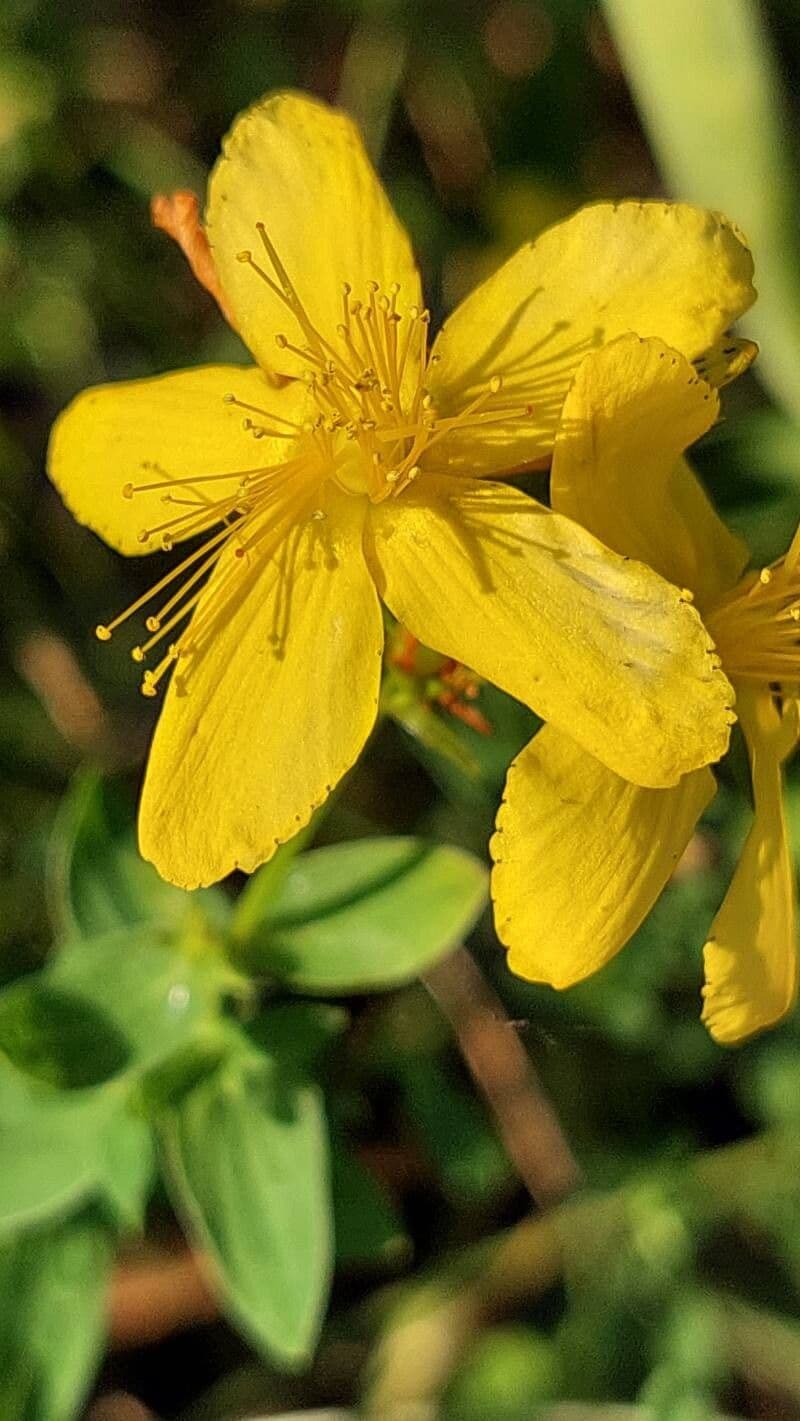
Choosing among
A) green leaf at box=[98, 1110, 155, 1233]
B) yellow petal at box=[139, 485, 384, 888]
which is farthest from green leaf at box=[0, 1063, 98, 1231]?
yellow petal at box=[139, 485, 384, 888]

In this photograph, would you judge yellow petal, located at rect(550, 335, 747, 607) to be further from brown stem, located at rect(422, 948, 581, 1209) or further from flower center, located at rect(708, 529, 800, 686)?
brown stem, located at rect(422, 948, 581, 1209)

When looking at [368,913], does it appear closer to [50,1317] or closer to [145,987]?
[145,987]

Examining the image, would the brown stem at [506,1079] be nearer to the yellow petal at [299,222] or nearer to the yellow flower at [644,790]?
the yellow flower at [644,790]

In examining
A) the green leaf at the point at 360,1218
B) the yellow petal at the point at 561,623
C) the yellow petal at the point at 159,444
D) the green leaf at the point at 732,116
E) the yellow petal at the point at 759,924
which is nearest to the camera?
the yellow petal at the point at 561,623

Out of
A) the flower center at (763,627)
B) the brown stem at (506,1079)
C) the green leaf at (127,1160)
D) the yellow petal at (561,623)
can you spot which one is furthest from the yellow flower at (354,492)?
the brown stem at (506,1079)

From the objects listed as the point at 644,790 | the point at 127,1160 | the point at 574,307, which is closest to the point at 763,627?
the point at 644,790

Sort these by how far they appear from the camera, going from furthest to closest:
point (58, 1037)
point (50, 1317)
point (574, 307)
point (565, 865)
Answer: point (50, 1317) < point (58, 1037) < point (574, 307) < point (565, 865)
